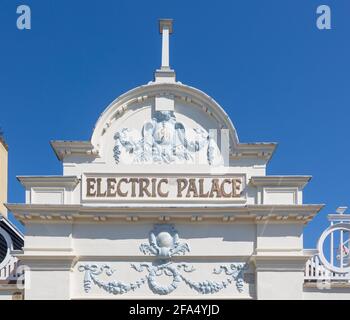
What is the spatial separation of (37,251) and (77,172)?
2353mm

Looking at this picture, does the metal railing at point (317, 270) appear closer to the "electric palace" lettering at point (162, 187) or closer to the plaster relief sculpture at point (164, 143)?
the "electric palace" lettering at point (162, 187)

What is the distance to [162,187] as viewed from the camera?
70.6ft

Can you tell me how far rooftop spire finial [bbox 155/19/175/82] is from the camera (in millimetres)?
22078

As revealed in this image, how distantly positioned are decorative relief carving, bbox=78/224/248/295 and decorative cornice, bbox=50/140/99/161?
8.87ft

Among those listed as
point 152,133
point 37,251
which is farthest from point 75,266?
point 152,133

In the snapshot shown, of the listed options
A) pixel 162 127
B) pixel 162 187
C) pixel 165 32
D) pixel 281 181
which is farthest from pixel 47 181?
pixel 281 181

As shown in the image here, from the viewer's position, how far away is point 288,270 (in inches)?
832

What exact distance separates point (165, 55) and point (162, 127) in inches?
83.5

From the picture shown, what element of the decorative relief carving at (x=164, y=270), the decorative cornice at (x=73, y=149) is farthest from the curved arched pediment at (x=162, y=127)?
the decorative relief carving at (x=164, y=270)

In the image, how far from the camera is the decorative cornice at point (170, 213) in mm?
21016
